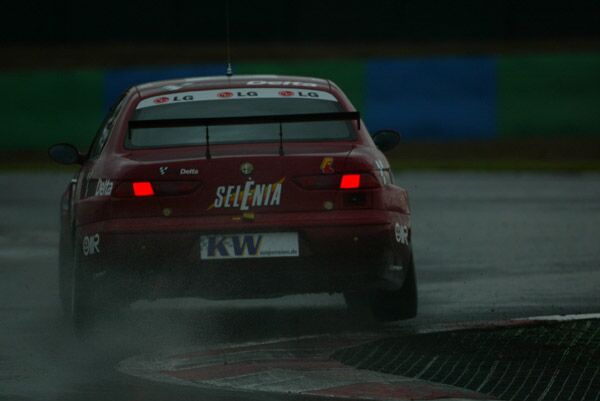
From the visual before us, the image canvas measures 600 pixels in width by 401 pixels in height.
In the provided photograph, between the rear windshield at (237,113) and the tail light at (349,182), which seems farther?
the rear windshield at (237,113)

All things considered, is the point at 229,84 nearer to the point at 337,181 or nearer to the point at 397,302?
the point at 337,181

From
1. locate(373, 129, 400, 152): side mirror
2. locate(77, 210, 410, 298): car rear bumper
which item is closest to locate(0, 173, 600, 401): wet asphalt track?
locate(77, 210, 410, 298): car rear bumper

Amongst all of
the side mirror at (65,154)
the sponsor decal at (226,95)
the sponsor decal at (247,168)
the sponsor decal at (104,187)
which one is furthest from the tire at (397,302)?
the side mirror at (65,154)

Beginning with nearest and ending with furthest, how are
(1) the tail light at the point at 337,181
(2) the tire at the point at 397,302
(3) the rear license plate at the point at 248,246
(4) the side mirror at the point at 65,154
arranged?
(3) the rear license plate at the point at 248,246 → (1) the tail light at the point at 337,181 → (2) the tire at the point at 397,302 → (4) the side mirror at the point at 65,154

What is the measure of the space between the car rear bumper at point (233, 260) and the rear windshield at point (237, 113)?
641 mm

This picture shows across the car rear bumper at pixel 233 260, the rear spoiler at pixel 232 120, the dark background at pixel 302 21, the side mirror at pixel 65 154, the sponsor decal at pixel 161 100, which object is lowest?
the dark background at pixel 302 21

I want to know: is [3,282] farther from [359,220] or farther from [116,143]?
[359,220]

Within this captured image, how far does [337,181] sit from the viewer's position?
31.9 feet

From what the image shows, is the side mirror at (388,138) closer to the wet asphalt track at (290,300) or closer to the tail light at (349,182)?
the wet asphalt track at (290,300)

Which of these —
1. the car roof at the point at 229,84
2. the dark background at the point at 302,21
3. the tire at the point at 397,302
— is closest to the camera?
the tire at the point at 397,302

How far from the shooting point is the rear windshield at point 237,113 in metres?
10.1

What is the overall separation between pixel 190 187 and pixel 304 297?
2.51m

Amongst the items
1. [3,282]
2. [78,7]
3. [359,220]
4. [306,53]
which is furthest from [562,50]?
[359,220]

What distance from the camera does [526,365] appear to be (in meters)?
8.53
